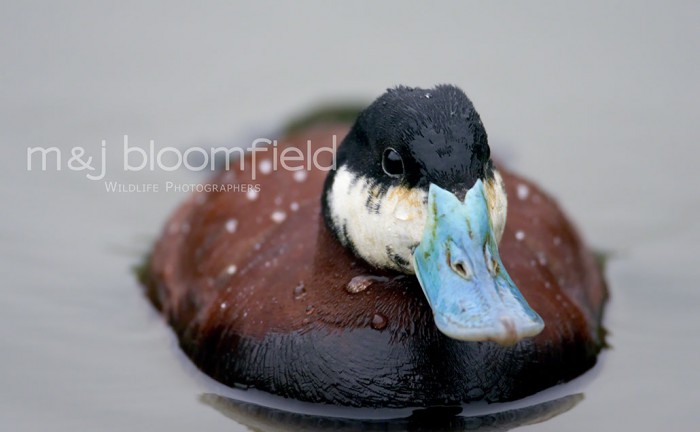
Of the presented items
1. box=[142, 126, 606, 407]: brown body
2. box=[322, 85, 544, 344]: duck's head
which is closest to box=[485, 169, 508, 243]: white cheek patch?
Answer: box=[322, 85, 544, 344]: duck's head

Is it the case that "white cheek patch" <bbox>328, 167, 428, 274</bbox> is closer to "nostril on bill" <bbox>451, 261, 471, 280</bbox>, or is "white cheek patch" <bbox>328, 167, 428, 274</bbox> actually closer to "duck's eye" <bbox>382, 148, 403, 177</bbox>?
"duck's eye" <bbox>382, 148, 403, 177</bbox>

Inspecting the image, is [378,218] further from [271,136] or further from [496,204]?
[271,136]

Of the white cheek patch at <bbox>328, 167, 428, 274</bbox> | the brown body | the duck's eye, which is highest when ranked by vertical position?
the duck's eye

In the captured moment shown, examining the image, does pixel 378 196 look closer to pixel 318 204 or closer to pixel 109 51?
pixel 318 204

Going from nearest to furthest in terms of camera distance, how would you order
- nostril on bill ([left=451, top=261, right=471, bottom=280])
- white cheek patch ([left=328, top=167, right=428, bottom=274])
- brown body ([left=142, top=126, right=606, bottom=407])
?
nostril on bill ([left=451, top=261, right=471, bottom=280]) < white cheek patch ([left=328, top=167, right=428, bottom=274]) < brown body ([left=142, top=126, right=606, bottom=407])

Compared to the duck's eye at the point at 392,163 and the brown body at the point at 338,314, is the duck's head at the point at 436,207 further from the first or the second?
the brown body at the point at 338,314

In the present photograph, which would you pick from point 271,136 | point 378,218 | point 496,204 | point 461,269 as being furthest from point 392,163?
point 271,136

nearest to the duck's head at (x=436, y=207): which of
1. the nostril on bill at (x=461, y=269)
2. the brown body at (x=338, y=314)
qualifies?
the nostril on bill at (x=461, y=269)
